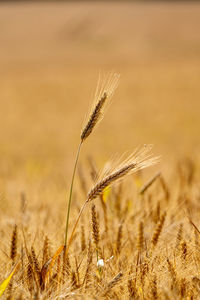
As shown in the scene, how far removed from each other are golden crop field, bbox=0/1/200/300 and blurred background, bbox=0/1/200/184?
43 mm

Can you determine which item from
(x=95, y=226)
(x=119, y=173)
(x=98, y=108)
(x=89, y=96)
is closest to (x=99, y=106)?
(x=98, y=108)

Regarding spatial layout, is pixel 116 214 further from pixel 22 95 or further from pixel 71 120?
pixel 22 95

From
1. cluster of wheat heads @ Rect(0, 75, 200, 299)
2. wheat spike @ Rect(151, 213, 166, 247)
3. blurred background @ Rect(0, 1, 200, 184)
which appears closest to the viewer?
cluster of wheat heads @ Rect(0, 75, 200, 299)

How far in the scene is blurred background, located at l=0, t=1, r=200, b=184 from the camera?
17.3ft

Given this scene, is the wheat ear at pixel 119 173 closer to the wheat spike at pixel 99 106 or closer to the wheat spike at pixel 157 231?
the wheat spike at pixel 99 106

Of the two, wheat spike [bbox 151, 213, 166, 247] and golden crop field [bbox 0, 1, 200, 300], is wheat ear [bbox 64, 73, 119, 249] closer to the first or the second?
golden crop field [bbox 0, 1, 200, 300]

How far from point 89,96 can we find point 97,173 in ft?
33.5

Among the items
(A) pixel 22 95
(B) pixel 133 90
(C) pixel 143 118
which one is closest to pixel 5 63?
(A) pixel 22 95

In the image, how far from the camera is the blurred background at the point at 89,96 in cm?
527

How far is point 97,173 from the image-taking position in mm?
1064

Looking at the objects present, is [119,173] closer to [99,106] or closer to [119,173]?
[119,173]

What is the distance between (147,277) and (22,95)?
10.7 m

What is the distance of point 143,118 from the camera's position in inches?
311

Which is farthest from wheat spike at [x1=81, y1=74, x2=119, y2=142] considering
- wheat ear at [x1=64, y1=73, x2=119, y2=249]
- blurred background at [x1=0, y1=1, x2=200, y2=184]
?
blurred background at [x1=0, y1=1, x2=200, y2=184]
